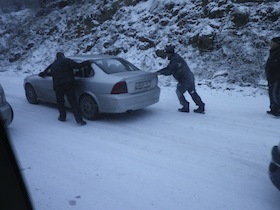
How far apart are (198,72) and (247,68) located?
1.72m

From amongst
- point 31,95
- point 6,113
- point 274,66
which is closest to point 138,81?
point 6,113

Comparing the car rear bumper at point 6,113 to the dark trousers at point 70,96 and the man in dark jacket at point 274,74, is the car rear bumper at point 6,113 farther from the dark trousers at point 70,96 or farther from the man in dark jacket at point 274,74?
the man in dark jacket at point 274,74

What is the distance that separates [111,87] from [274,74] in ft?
12.4

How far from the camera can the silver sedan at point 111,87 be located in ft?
22.3

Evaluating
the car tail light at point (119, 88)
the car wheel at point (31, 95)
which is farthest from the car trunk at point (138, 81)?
the car wheel at point (31, 95)

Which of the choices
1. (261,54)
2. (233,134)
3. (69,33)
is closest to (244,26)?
(261,54)

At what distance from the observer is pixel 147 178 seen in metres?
4.44

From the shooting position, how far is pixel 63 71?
693 cm

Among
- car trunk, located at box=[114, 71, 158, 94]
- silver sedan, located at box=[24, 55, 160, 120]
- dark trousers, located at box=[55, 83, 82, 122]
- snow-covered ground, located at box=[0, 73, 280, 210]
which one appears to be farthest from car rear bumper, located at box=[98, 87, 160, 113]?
dark trousers, located at box=[55, 83, 82, 122]

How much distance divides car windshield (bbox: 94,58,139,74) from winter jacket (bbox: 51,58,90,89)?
1.82 ft

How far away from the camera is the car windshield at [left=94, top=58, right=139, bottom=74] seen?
7.27m

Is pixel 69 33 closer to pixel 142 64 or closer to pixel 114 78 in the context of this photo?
pixel 142 64

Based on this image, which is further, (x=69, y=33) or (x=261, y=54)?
(x=69, y=33)

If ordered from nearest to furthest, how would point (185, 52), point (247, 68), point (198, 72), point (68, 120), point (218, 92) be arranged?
point (68, 120) → point (218, 92) → point (247, 68) → point (198, 72) → point (185, 52)
